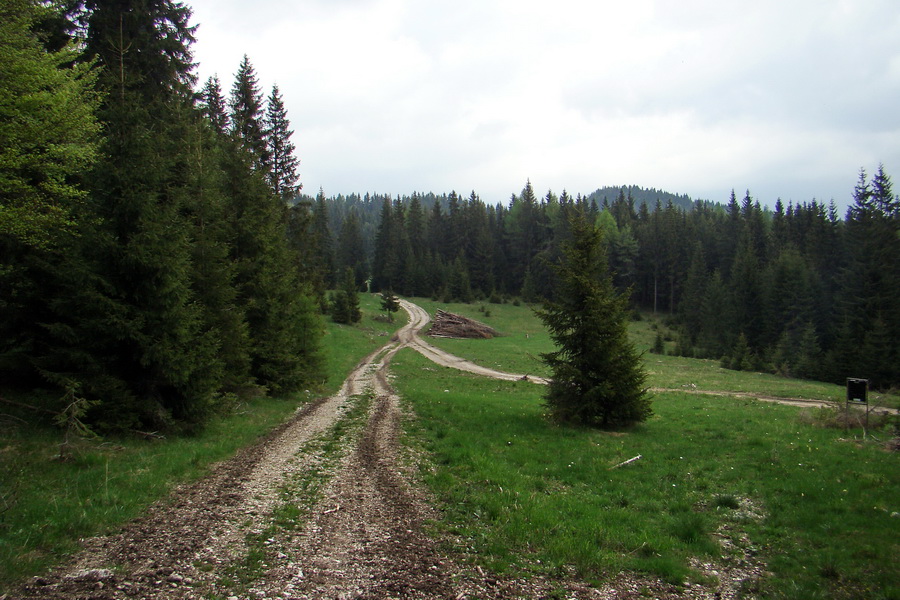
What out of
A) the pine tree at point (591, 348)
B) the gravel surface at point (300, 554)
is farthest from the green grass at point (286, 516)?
the pine tree at point (591, 348)

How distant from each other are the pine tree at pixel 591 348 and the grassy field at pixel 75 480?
11.6m

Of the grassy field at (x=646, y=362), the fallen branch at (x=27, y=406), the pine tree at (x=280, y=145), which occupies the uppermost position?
the pine tree at (x=280, y=145)

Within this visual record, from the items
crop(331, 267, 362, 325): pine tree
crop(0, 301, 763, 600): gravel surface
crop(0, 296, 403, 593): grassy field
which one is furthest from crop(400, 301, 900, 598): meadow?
crop(331, 267, 362, 325): pine tree

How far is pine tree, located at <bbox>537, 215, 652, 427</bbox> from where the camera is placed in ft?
53.0

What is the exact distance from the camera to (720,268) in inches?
3708

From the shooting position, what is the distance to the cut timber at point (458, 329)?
61.6 metres

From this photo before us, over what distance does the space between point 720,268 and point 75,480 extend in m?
109

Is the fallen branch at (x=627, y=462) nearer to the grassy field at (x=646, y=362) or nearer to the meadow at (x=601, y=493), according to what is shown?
the meadow at (x=601, y=493)

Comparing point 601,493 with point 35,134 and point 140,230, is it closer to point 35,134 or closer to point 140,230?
point 140,230

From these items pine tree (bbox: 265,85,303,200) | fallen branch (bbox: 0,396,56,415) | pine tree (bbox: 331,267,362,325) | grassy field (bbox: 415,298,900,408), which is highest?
pine tree (bbox: 265,85,303,200)

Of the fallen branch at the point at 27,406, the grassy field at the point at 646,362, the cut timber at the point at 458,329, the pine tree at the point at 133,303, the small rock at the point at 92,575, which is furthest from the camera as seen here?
the cut timber at the point at 458,329

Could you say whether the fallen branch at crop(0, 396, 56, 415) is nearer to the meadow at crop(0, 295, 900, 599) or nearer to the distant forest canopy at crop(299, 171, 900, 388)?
the meadow at crop(0, 295, 900, 599)

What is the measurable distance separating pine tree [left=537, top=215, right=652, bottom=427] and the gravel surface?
7.68 m

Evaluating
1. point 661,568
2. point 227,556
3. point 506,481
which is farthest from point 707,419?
point 227,556
